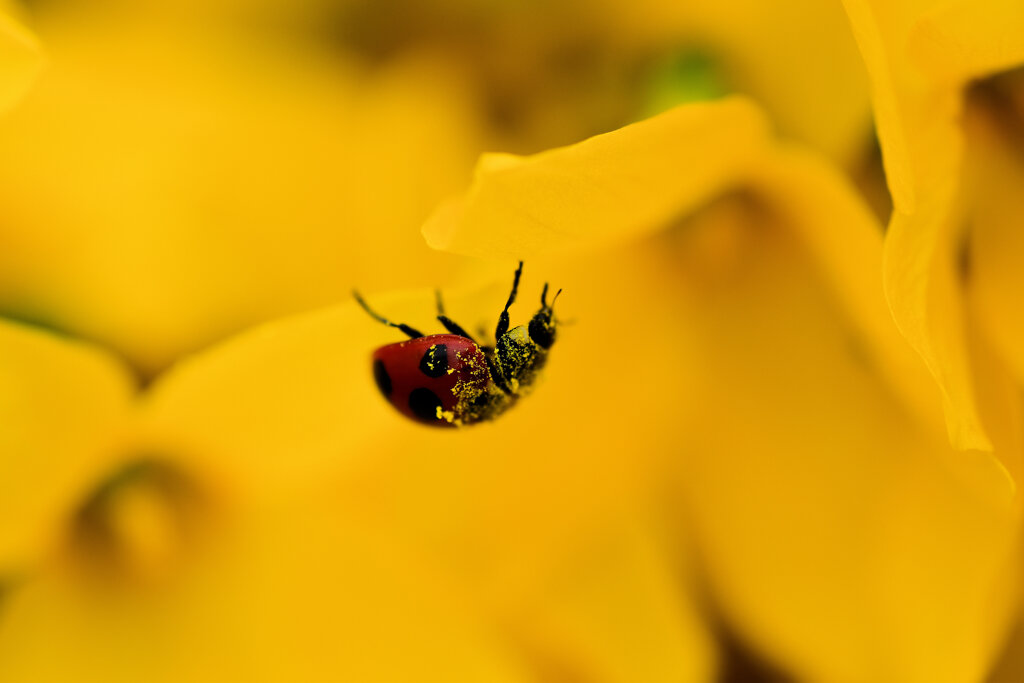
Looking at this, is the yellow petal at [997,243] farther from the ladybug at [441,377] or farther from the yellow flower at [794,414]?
the ladybug at [441,377]

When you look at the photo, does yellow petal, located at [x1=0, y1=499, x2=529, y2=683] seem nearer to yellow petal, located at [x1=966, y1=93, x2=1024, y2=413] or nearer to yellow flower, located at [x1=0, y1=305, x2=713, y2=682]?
yellow flower, located at [x1=0, y1=305, x2=713, y2=682]

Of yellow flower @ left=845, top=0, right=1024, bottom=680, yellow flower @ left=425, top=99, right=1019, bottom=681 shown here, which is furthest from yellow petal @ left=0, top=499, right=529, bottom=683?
yellow flower @ left=845, top=0, right=1024, bottom=680

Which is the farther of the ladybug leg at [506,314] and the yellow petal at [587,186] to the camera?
the ladybug leg at [506,314]

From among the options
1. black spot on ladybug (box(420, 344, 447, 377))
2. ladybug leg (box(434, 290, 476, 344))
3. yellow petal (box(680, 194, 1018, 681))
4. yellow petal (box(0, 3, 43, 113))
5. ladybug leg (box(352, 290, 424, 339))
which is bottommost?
yellow petal (box(680, 194, 1018, 681))

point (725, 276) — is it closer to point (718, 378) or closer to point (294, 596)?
point (718, 378)

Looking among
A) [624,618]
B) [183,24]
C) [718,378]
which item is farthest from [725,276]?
[183,24]

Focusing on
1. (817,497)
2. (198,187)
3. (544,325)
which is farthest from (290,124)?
(817,497)

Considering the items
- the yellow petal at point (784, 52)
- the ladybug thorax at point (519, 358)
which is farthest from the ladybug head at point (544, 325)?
the yellow petal at point (784, 52)
